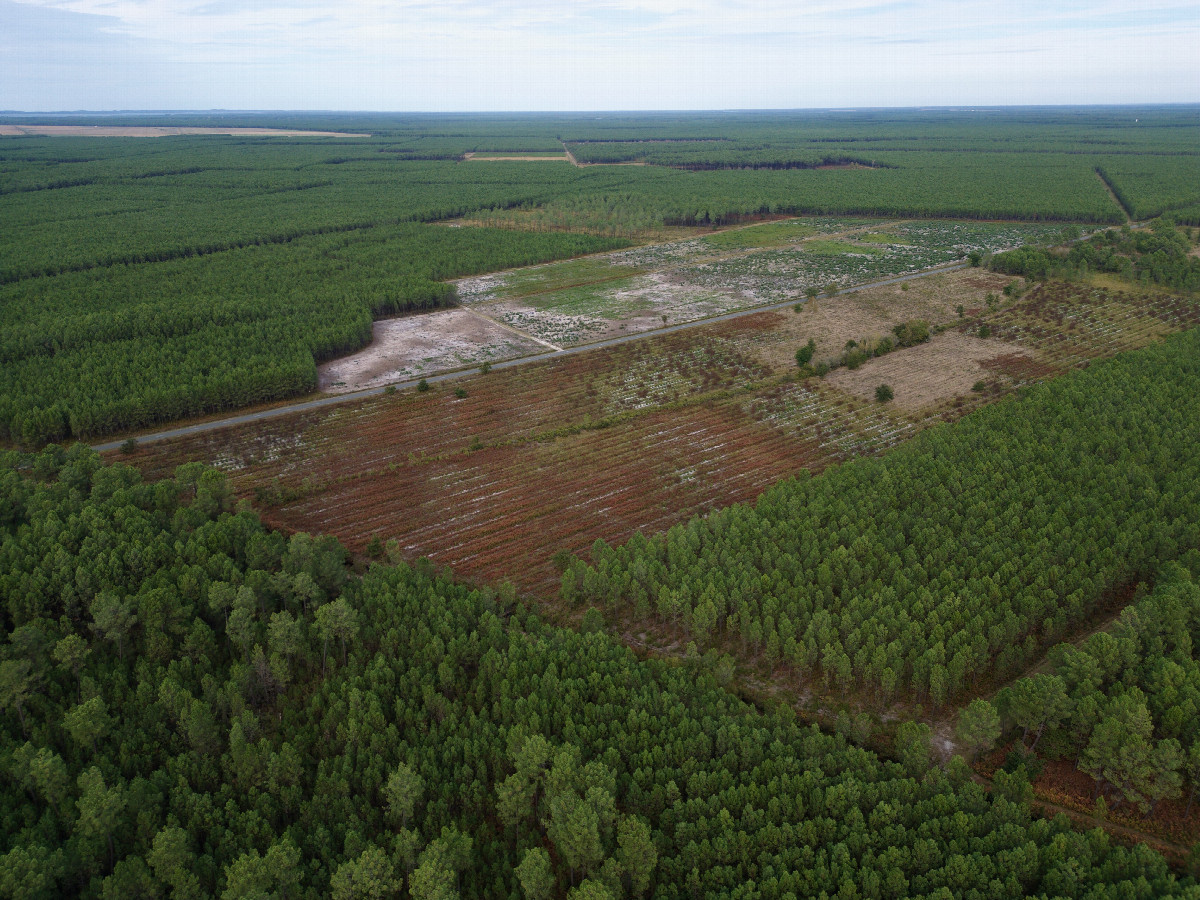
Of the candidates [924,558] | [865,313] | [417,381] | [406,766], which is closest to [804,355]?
[865,313]

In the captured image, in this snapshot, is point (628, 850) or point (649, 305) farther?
point (649, 305)

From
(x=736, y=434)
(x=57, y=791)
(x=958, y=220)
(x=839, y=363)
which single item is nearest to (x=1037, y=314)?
(x=839, y=363)

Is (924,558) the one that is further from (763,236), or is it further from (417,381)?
(763,236)

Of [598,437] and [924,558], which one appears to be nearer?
[924,558]

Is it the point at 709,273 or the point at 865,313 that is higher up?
the point at 709,273

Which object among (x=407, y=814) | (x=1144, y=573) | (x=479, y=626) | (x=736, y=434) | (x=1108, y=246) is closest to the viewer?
(x=407, y=814)

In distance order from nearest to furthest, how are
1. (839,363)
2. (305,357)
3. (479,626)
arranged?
(479,626)
(305,357)
(839,363)

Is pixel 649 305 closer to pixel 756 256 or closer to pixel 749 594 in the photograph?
pixel 756 256
